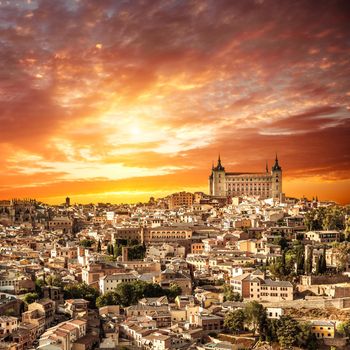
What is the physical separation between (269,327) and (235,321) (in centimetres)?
114

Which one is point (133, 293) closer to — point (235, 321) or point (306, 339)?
point (235, 321)

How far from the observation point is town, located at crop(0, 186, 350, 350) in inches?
768

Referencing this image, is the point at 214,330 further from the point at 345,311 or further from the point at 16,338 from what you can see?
the point at 16,338

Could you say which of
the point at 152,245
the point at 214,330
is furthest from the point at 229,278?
the point at 152,245

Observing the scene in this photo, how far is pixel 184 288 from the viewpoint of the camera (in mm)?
24500

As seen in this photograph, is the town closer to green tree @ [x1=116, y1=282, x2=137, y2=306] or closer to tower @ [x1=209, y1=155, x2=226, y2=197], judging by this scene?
green tree @ [x1=116, y1=282, x2=137, y2=306]

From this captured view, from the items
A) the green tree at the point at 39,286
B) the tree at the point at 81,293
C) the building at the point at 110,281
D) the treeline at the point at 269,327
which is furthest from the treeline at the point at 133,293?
the treeline at the point at 269,327

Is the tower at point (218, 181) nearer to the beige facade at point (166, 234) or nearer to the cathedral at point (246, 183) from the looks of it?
the cathedral at point (246, 183)

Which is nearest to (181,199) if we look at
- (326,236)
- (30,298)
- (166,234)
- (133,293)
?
Result: (166,234)

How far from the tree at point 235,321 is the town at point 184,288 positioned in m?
0.04

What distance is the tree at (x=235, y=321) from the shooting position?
2017 cm

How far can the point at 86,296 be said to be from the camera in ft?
77.4

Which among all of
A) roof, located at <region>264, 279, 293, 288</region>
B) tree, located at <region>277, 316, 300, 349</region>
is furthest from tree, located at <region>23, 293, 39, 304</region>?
tree, located at <region>277, 316, 300, 349</region>

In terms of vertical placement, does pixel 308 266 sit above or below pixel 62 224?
below
